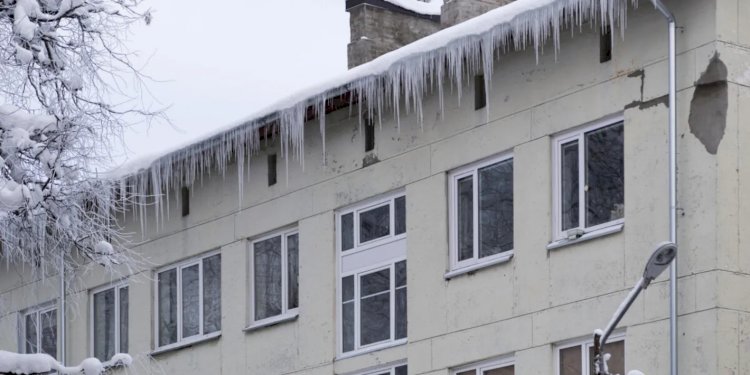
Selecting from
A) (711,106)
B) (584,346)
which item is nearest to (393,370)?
(584,346)

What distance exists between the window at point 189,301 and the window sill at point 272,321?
0.90 metres

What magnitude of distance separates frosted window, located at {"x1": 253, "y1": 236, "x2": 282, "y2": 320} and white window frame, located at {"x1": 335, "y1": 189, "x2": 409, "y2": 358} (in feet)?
4.67

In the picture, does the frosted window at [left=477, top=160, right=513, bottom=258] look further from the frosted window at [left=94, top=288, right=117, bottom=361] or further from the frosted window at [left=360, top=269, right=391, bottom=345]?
the frosted window at [left=94, top=288, right=117, bottom=361]

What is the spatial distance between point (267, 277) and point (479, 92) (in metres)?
4.84

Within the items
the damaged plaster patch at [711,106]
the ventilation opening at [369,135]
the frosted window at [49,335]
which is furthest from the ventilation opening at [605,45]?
the frosted window at [49,335]

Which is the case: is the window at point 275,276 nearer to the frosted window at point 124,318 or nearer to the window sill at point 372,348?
the window sill at point 372,348

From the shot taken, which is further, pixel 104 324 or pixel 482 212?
pixel 104 324

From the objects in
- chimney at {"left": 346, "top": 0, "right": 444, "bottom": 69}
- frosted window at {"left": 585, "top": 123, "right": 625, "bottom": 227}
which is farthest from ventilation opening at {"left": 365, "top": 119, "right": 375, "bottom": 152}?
frosted window at {"left": 585, "top": 123, "right": 625, "bottom": 227}

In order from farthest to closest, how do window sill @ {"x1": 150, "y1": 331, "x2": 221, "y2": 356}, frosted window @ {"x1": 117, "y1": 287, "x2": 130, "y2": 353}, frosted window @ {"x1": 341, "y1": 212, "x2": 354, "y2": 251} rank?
1. frosted window @ {"x1": 117, "y1": 287, "x2": 130, "y2": 353}
2. window sill @ {"x1": 150, "y1": 331, "x2": 221, "y2": 356}
3. frosted window @ {"x1": 341, "y1": 212, "x2": 354, "y2": 251}

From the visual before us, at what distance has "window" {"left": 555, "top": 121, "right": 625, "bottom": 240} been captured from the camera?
19.1 meters

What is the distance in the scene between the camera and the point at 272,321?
23984 mm

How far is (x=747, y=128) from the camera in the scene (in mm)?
18297

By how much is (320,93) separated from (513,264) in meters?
3.86

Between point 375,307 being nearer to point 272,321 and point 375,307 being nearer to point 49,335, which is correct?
point 272,321
